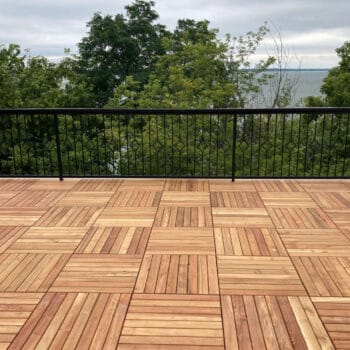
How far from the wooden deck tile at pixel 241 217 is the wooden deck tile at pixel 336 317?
46.2 inches

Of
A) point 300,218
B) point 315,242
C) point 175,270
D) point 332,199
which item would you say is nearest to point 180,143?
point 332,199

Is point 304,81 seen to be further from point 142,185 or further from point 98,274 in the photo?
point 98,274

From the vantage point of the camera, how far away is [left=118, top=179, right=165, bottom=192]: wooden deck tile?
4.46 m

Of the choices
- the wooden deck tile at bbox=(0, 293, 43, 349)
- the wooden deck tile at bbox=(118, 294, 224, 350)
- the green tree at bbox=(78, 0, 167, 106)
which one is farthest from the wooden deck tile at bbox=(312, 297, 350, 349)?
the green tree at bbox=(78, 0, 167, 106)

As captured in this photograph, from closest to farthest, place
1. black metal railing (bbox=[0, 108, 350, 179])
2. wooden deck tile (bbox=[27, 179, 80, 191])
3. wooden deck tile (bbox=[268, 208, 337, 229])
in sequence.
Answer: wooden deck tile (bbox=[268, 208, 337, 229]), wooden deck tile (bbox=[27, 179, 80, 191]), black metal railing (bbox=[0, 108, 350, 179])

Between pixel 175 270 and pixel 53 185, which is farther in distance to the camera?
pixel 53 185

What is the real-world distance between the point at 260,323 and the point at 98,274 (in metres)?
1.11

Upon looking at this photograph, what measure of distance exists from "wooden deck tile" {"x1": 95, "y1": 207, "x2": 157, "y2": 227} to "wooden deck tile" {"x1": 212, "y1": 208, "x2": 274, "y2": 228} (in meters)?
0.63

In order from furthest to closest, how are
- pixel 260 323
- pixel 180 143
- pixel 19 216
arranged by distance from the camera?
pixel 180 143 → pixel 19 216 → pixel 260 323

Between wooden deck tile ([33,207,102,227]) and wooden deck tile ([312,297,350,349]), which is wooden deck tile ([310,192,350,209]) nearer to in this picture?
wooden deck tile ([312,297,350,349])

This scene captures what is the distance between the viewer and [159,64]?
13383 mm

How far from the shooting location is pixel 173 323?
1993 mm

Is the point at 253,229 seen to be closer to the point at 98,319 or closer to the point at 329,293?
the point at 329,293

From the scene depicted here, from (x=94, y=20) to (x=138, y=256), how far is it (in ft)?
57.7
